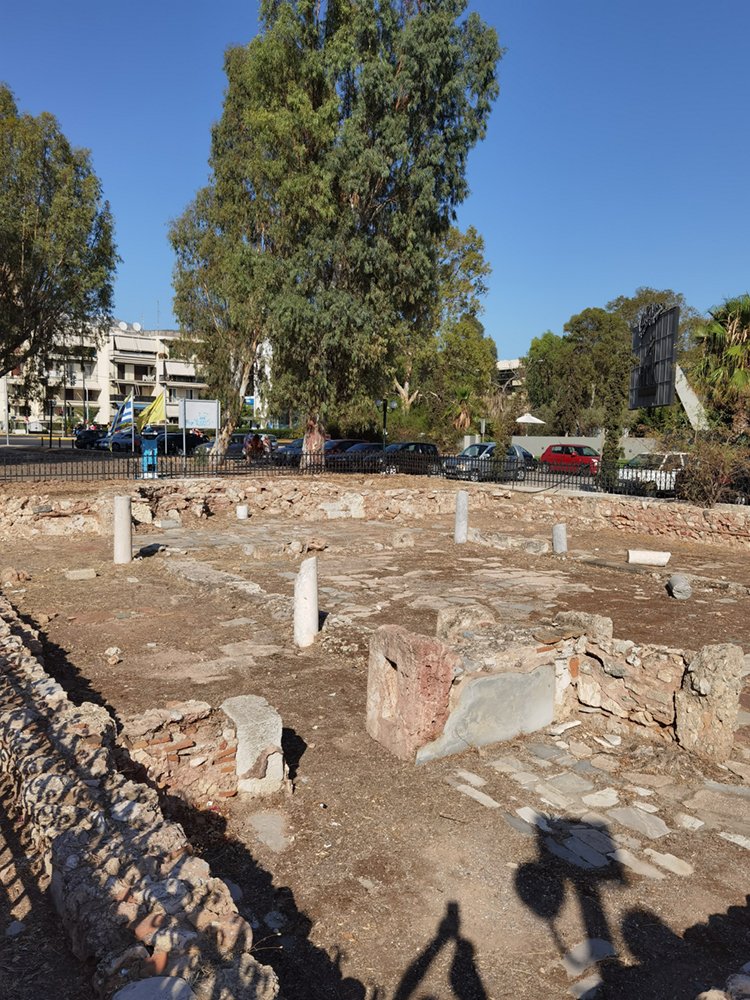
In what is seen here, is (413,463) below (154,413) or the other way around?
below

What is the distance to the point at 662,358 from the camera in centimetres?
2069

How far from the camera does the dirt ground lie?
3.15 meters

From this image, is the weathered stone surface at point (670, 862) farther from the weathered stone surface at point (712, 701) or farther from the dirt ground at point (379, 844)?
the weathered stone surface at point (712, 701)

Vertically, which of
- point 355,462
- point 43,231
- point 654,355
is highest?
point 43,231

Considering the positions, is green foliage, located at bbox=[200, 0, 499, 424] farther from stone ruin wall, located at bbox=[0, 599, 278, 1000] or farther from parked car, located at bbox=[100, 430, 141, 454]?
stone ruin wall, located at bbox=[0, 599, 278, 1000]

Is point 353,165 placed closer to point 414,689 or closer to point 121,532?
point 121,532

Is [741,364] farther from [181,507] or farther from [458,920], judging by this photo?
[458,920]

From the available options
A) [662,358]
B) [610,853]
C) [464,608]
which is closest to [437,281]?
[662,358]

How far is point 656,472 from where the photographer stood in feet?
63.5

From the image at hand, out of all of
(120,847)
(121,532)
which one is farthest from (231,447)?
(120,847)

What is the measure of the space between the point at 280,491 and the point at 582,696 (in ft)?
46.8

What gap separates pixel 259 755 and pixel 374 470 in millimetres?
20457

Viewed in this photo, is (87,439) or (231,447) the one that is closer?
(231,447)

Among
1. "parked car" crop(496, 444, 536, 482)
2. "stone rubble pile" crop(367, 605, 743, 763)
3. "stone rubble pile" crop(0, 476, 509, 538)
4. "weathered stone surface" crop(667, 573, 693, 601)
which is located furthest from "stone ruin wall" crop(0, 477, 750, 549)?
"stone rubble pile" crop(367, 605, 743, 763)
